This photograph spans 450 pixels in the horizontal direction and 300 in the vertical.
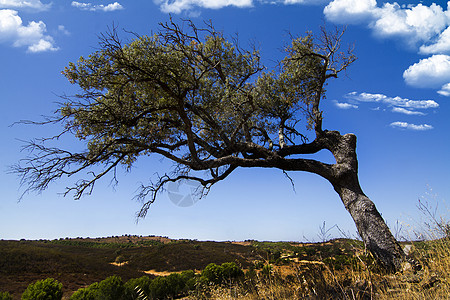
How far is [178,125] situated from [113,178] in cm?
390

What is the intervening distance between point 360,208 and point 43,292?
497 inches

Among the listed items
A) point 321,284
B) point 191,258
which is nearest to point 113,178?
point 321,284

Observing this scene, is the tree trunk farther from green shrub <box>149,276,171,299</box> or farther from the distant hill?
green shrub <box>149,276,171,299</box>

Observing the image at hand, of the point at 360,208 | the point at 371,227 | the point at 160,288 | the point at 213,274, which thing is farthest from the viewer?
the point at 213,274

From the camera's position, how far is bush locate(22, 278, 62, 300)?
1049 centimetres

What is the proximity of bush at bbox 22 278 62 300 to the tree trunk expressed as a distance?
12.0 meters

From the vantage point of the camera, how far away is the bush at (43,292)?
10.5 metres

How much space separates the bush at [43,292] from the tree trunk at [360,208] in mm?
12034

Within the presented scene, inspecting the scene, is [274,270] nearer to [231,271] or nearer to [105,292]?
[105,292]

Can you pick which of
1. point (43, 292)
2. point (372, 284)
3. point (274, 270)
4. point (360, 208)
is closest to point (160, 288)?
point (43, 292)

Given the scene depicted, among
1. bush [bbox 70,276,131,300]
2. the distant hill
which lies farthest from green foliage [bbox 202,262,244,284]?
bush [bbox 70,276,131,300]

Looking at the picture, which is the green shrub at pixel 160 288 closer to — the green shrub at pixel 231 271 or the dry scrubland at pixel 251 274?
the dry scrubland at pixel 251 274

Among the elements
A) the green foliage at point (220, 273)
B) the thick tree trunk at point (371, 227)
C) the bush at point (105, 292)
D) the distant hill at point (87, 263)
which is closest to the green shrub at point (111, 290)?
the bush at point (105, 292)

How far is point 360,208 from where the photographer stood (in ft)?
32.5
